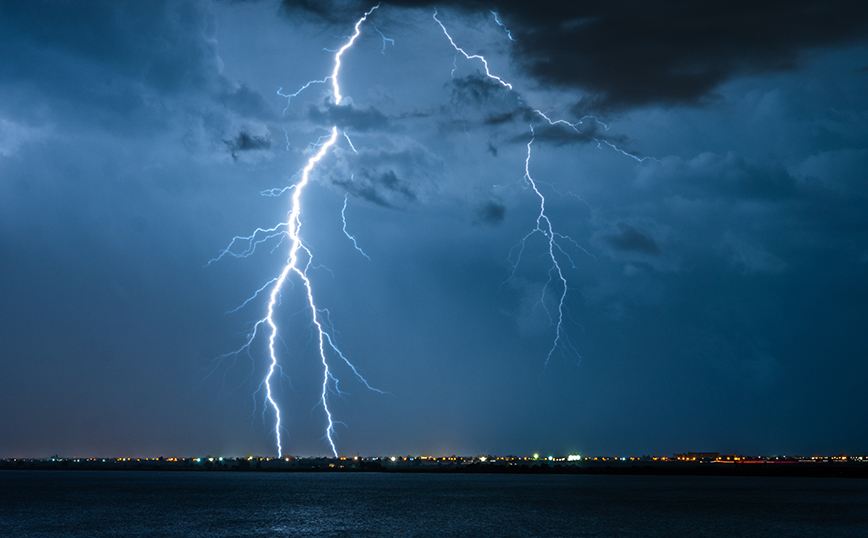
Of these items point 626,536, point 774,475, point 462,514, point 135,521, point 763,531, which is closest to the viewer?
point 626,536

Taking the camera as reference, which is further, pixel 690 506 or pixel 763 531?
pixel 690 506

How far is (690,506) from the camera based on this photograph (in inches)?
2058

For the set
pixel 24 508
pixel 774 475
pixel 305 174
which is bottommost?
pixel 774 475

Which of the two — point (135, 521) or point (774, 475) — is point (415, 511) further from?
point (774, 475)

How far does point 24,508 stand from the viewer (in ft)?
163

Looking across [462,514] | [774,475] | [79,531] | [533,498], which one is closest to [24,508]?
[79,531]

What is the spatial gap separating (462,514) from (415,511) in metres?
3.76

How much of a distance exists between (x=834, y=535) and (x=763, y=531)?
3.18 meters

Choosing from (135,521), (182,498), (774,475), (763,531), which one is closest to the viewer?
(763,531)

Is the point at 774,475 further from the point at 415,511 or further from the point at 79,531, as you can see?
the point at 79,531

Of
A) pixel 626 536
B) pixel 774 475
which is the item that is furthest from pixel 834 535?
pixel 774 475

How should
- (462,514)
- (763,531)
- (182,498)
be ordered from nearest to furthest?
(763,531) → (462,514) → (182,498)

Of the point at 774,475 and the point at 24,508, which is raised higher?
the point at 24,508

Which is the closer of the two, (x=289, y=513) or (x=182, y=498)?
(x=289, y=513)
